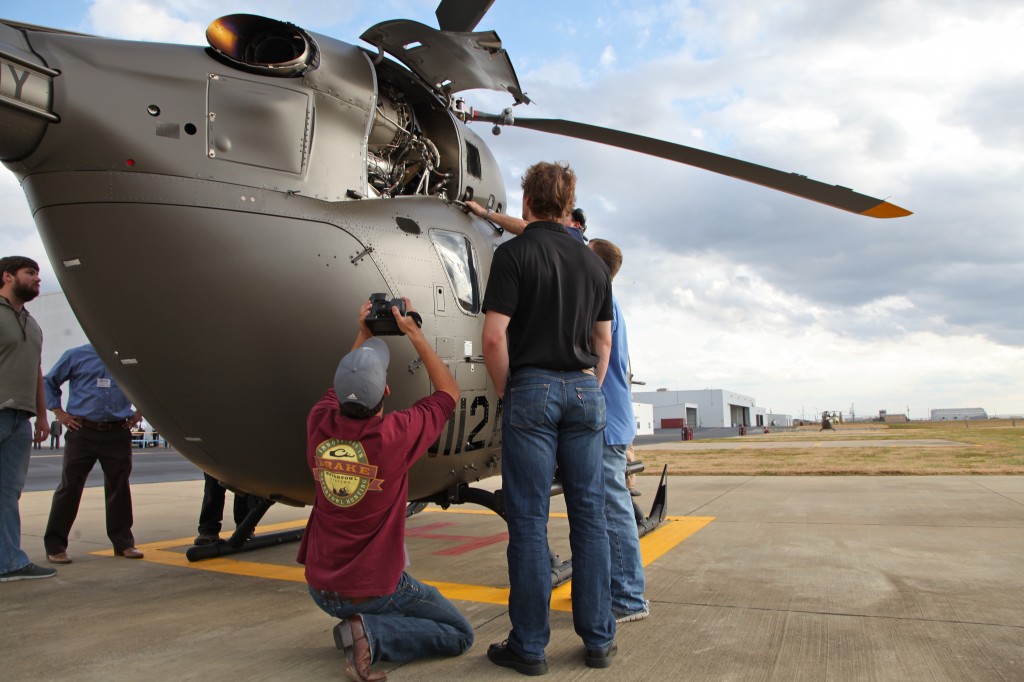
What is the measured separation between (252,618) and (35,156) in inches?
105

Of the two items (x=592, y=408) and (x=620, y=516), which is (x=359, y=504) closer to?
(x=592, y=408)

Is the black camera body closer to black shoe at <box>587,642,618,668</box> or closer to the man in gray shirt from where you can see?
black shoe at <box>587,642,618,668</box>

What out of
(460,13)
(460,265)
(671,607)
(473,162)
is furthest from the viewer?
(473,162)

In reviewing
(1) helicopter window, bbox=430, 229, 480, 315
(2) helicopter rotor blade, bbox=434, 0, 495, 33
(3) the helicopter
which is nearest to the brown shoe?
(3) the helicopter

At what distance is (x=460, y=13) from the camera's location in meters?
4.79

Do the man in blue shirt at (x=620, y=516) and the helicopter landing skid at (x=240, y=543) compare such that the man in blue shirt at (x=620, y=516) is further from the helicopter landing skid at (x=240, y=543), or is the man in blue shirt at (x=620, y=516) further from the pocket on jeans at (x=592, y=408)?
the helicopter landing skid at (x=240, y=543)

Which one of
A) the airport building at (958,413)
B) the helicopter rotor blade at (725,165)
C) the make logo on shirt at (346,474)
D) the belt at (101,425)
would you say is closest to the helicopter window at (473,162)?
the helicopter rotor blade at (725,165)

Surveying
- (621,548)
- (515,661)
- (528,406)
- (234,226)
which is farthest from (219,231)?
(621,548)

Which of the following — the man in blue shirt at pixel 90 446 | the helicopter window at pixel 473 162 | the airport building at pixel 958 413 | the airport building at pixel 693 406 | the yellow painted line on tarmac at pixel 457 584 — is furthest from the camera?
the airport building at pixel 958 413

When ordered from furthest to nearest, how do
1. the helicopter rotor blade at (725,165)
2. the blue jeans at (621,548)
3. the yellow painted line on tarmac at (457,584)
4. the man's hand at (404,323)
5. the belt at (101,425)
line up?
the belt at (101,425)
the helicopter rotor blade at (725,165)
the yellow painted line on tarmac at (457,584)
the blue jeans at (621,548)
the man's hand at (404,323)

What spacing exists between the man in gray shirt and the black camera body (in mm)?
3368

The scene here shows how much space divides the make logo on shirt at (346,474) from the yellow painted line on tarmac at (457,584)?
164 cm

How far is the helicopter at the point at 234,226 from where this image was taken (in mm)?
3279

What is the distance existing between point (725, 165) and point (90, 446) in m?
5.63
